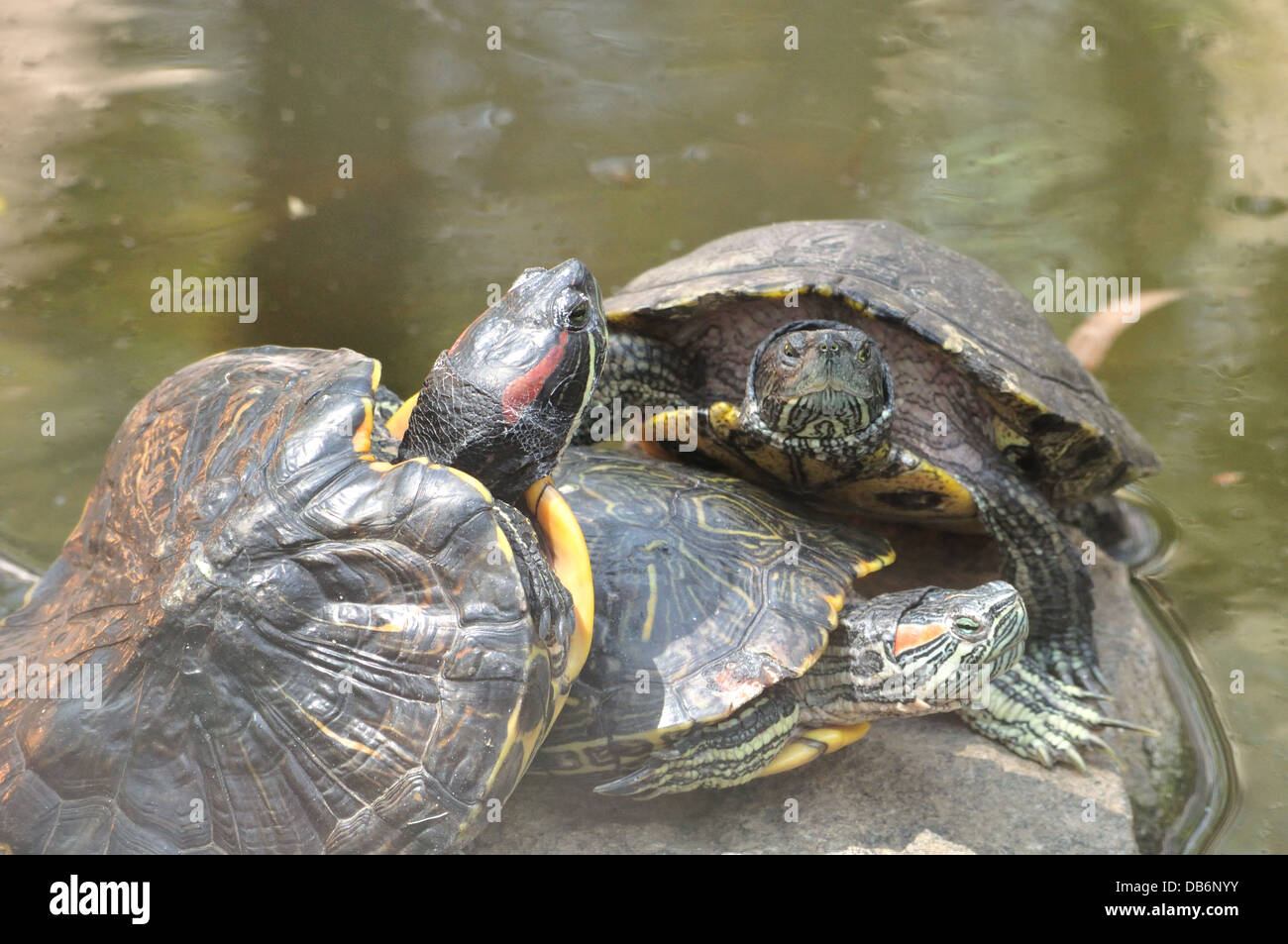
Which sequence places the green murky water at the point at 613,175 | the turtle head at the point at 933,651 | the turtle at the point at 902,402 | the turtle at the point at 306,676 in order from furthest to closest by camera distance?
the green murky water at the point at 613,175 → the turtle at the point at 902,402 → the turtle head at the point at 933,651 → the turtle at the point at 306,676

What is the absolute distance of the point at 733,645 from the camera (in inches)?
94.5

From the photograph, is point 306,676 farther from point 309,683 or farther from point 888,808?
point 888,808

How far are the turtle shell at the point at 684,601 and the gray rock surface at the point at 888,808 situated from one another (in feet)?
0.60

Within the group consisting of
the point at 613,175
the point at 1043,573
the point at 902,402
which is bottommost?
the point at 1043,573

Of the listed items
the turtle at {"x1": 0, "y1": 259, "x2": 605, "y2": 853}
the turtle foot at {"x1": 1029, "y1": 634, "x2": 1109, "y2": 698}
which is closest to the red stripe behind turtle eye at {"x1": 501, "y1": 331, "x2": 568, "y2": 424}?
the turtle at {"x1": 0, "y1": 259, "x2": 605, "y2": 853}

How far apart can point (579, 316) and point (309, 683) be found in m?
0.98

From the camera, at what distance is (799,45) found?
6.20m

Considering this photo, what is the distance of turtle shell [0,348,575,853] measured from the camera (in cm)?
190

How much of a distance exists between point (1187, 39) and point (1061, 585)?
440 centimetres

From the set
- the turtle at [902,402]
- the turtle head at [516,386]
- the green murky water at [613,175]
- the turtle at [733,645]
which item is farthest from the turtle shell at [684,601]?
the green murky water at [613,175]

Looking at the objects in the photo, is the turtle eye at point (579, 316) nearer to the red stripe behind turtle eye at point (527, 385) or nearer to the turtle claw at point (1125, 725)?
the red stripe behind turtle eye at point (527, 385)

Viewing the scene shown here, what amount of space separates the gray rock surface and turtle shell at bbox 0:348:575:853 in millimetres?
498

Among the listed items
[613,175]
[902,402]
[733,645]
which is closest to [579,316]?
[733,645]

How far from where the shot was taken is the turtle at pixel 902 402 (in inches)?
110
